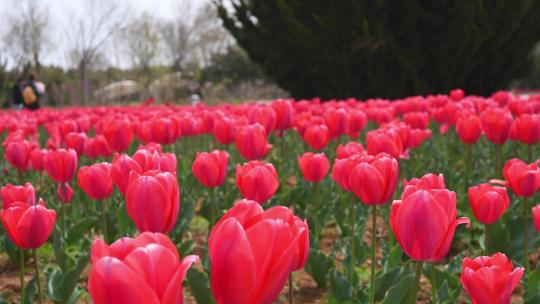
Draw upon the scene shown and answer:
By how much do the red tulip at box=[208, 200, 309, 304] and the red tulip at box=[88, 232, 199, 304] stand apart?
6 cm

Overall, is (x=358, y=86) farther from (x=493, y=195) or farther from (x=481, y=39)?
(x=493, y=195)

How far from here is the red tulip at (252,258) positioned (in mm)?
796

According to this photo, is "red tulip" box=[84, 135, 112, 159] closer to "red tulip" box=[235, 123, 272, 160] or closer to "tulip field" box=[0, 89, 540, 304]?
"tulip field" box=[0, 89, 540, 304]

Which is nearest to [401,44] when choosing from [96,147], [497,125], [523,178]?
[497,125]

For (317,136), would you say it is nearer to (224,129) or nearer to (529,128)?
(224,129)

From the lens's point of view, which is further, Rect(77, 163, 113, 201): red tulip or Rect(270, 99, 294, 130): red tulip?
Rect(270, 99, 294, 130): red tulip

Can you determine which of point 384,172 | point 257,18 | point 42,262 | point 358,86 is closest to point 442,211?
point 384,172

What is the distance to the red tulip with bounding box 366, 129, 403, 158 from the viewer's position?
2.37 m

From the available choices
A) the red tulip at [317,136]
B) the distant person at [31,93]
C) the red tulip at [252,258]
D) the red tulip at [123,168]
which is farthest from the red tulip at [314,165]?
the distant person at [31,93]

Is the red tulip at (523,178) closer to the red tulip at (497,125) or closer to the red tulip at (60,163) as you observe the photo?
the red tulip at (497,125)

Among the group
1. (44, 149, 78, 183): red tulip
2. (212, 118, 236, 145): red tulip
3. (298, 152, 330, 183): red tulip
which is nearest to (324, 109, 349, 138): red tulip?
(212, 118, 236, 145): red tulip

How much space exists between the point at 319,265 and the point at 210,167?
708 mm

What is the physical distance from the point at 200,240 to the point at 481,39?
10.6 metres

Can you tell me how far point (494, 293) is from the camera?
1201mm
